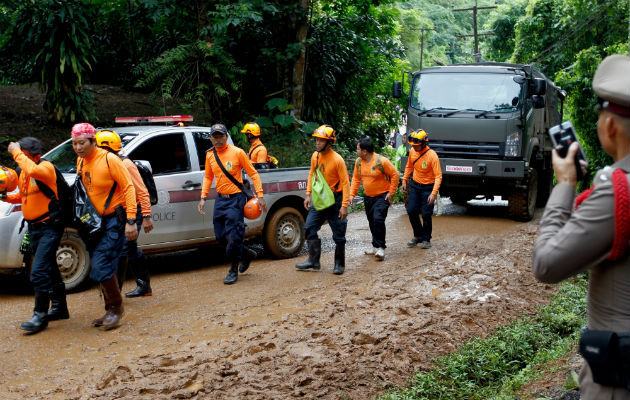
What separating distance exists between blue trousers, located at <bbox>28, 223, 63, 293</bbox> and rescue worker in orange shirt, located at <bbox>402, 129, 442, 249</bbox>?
19.3 feet

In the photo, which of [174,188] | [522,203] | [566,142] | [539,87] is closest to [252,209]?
[174,188]

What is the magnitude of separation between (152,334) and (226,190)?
2513 mm

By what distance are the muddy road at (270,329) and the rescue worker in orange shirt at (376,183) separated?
0.44 meters

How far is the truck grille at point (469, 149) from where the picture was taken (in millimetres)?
13213

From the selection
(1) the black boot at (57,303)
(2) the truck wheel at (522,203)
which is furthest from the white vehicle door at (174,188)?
(2) the truck wheel at (522,203)

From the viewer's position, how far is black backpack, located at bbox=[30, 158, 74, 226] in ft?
20.2

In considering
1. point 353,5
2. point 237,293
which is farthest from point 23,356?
point 353,5

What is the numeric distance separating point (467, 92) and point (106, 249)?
367 inches

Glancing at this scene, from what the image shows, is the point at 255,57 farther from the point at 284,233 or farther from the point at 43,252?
the point at 43,252

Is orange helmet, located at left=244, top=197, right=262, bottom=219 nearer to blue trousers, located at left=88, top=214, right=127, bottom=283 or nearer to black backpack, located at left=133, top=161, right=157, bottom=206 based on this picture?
black backpack, located at left=133, top=161, right=157, bottom=206

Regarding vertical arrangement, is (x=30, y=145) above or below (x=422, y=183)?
above

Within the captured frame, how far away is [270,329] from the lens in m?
6.04

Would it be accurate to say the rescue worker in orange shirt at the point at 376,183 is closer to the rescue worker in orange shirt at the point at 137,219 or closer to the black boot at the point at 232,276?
the black boot at the point at 232,276

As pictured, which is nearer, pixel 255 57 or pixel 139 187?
pixel 139 187
